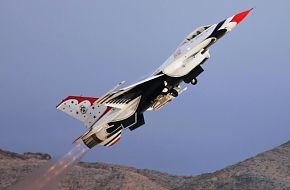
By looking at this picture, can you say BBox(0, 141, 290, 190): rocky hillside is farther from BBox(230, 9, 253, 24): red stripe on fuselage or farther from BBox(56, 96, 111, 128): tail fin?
BBox(230, 9, 253, 24): red stripe on fuselage

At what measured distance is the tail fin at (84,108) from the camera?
208 feet

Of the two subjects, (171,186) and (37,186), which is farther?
(171,186)

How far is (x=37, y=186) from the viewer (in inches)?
2739

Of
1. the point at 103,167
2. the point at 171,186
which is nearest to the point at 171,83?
the point at 171,186

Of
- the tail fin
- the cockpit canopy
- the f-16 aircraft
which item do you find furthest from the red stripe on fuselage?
the tail fin

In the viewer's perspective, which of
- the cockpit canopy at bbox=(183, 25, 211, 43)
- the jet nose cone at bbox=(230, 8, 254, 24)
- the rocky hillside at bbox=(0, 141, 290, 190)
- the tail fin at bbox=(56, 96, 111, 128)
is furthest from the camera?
the rocky hillside at bbox=(0, 141, 290, 190)

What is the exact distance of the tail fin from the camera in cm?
6344

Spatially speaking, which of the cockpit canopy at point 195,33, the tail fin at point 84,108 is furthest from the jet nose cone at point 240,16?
the tail fin at point 84,108

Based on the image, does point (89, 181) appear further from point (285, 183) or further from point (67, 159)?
point (67, 159)

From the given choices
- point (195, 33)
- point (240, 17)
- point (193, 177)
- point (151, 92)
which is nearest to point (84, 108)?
point (151, 92)

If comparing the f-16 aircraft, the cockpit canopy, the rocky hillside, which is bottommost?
the f-16 aircraft

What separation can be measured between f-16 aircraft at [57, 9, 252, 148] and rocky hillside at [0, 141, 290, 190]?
5442cm

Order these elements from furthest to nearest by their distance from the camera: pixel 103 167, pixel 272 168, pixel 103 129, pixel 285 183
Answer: pixel 103 167
pixel 272 168
pixel 285 183
pixel 103 129

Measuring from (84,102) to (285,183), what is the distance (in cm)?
5996
